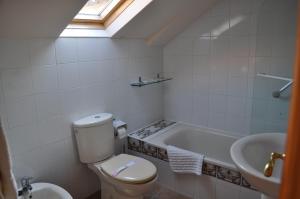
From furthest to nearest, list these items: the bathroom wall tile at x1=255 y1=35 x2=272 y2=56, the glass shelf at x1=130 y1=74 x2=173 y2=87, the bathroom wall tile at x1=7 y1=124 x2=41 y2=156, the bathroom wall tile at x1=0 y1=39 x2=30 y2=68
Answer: the glass shelf at x1=130 y1=74 x2=173 y2=87 → the bathroom wall tile at x1=255 y1=35 x2=272 y2=56 → the bathroom wall tile at x1=7 y1=124 x2=41 y2=156 → the bathroom wall tile at x1=0 y1=39 x2=30 y2=68

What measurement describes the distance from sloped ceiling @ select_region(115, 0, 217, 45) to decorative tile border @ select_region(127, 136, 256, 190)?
3.59 feet

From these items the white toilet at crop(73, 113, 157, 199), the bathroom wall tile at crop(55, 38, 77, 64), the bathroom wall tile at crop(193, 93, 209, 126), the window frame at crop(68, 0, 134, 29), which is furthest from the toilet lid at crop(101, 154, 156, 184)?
the window frame at crop(68, 0, 134, 29)

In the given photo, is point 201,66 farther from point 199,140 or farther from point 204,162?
point 204,162

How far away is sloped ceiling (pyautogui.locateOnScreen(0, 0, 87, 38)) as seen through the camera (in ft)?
4.69

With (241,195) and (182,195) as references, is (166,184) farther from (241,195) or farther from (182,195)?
(241,195)

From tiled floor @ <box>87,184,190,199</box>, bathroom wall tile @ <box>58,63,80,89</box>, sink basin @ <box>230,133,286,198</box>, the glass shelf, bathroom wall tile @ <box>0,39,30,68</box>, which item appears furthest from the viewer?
the glass shelf

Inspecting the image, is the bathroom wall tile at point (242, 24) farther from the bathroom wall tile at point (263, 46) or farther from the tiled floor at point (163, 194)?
the tiled floor at point (163, 194)

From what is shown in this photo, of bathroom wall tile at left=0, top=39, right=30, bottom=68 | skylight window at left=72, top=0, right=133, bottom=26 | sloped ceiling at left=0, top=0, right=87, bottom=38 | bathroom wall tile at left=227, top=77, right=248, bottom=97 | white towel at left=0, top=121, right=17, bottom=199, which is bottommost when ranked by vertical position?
white towel at left=0, top=121, right=17, bottom=199

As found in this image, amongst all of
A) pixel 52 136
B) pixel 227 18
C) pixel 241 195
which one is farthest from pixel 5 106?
pixel 227 18

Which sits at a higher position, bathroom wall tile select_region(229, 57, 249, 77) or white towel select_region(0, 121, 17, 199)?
bathroom wall tile select_region(229, 57, 249, 77)

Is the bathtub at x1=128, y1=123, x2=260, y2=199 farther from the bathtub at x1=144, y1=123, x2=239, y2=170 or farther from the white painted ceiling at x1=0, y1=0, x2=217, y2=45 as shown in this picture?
the white painted ceiling at x1=0, y1=0, x2=217, y2=45

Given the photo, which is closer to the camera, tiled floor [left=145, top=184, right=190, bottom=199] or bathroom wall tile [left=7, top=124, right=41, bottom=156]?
bathroom wall tile [left=7, top=124, right=41, bottom=156]

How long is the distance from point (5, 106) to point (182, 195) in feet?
5.57

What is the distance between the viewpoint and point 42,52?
1825 millimetres
